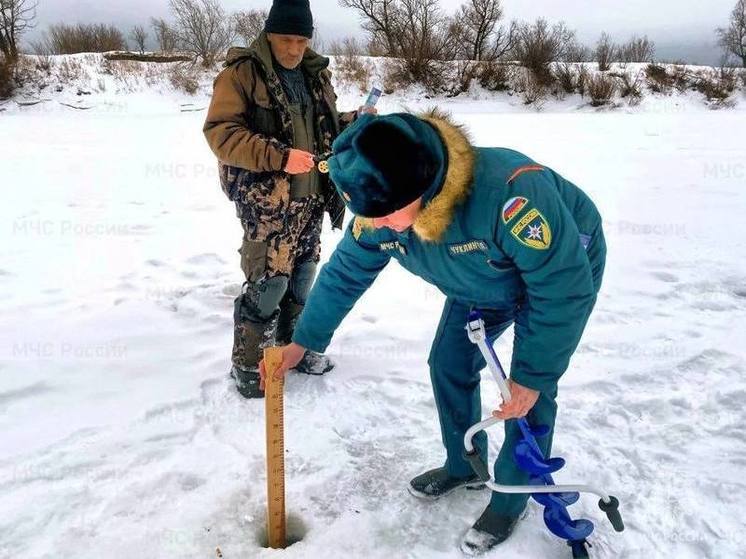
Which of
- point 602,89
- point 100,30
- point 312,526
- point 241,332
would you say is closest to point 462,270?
point 312,526

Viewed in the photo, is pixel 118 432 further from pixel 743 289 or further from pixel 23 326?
pixel 743 289

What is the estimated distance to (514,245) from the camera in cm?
146

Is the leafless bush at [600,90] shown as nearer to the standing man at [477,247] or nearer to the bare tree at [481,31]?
the bare tree at [481,31]

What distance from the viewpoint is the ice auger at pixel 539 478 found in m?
1.67

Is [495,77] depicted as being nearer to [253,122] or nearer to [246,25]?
[246,25]

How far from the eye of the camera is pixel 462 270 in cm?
167

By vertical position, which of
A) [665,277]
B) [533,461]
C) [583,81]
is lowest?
[665,277]

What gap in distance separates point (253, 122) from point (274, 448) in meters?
1.34

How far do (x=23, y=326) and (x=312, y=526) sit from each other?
222 centimetres

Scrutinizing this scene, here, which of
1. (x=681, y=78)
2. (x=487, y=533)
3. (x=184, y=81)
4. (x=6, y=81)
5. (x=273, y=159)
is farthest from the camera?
(x=681, y=78)

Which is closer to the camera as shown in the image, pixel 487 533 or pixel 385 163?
pixel 385 163

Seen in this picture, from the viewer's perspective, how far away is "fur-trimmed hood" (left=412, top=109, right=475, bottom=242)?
1466mm

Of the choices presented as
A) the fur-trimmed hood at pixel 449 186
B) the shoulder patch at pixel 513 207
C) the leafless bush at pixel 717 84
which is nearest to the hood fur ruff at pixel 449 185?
the fur-trimmed hood at pixel 449 186

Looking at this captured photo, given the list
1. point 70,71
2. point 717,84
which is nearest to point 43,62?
point 70,71
